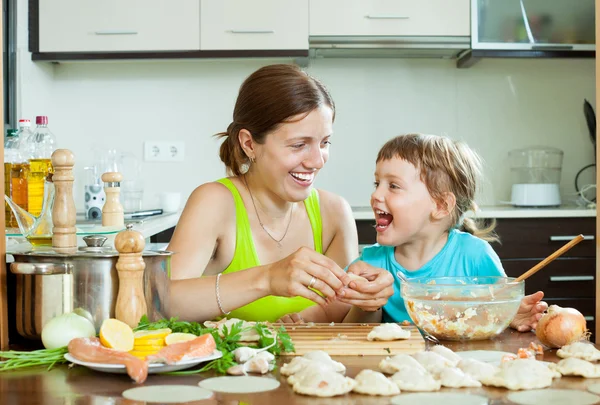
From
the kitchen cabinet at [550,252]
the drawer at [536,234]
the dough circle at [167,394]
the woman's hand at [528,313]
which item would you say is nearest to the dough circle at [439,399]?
the dough circle at [167,394]

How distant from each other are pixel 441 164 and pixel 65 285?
1.02m

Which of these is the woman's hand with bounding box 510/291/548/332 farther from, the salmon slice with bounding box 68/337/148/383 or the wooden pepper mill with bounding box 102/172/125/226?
the wooden pepper mill with bounding box 102/172/125/226

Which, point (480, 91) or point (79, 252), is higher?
point (480, 91)

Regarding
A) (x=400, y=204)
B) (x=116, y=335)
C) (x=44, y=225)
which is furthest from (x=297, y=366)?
(x=400, y=204)

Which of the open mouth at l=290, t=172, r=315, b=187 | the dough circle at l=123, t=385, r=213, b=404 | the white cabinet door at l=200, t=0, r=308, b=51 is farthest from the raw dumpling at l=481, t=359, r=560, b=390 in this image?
the white cabinet door at l=200, t=0, r=308, b=51

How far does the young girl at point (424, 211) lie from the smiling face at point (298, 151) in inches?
6.5

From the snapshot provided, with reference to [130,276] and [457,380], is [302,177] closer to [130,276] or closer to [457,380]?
[130,276]

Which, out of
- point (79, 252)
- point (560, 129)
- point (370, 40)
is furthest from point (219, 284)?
point (560, 129)

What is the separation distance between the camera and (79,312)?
3.77ft

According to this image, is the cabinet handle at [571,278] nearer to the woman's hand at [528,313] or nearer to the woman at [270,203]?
the woman at [270,203]

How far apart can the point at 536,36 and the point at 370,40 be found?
78 centimetres

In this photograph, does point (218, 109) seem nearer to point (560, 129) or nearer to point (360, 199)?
point (360, 199)

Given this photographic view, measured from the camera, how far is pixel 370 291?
1.41 metres

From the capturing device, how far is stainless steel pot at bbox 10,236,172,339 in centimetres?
115
